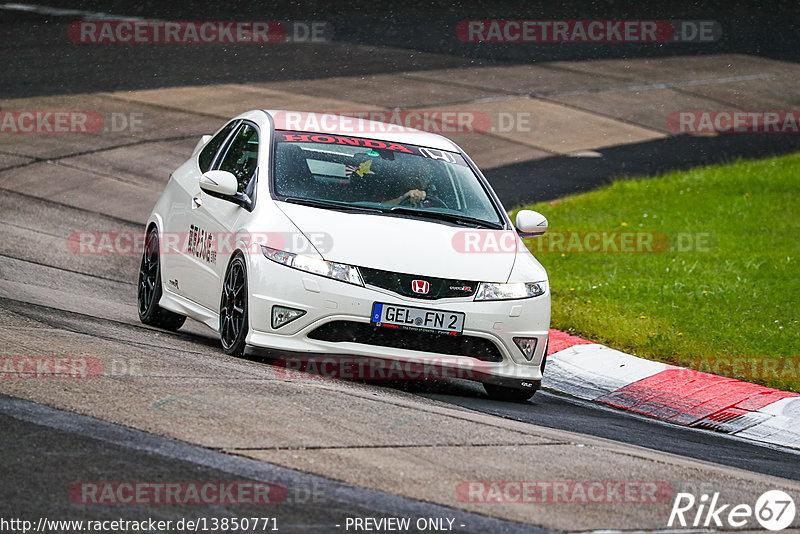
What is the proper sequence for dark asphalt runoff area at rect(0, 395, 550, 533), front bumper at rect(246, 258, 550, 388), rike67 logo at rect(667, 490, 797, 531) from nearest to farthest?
dark asphalt runoff area at rect(0, 395, 550, 533)
rike67 logo at rect(667, 490, 797, 531)
front bumper at rect(246, 258, 550, 388)

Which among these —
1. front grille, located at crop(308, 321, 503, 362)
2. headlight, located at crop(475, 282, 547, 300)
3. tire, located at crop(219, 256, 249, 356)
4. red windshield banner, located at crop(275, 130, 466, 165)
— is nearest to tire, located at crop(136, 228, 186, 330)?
tire, located at crop(219, 256, 249, 356)

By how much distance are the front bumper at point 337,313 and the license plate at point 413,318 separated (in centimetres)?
3

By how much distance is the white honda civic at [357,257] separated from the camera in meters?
7.69

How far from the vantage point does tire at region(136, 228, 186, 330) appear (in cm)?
959

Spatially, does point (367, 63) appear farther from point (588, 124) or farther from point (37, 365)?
point (37, 365)

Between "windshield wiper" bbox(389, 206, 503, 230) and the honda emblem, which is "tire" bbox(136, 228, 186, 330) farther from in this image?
the honda emblem

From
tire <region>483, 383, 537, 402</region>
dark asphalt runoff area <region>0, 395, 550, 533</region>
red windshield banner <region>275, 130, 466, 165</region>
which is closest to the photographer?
dark asphalt runoff area <region>0, 395, 550, 533</region>

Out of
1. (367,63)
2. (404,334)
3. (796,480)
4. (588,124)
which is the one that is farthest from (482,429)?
(367,63)

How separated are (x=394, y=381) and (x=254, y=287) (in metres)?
1.24

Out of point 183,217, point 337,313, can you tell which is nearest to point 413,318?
point 337,313

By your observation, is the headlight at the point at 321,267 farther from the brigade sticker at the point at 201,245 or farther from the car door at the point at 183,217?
the car door at the point at 183,217

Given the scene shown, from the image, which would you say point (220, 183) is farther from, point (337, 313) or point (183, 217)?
point (337, 313)

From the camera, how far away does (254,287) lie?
25.5 feet

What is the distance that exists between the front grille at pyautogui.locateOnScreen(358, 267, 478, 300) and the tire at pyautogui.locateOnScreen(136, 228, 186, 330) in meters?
2.42
